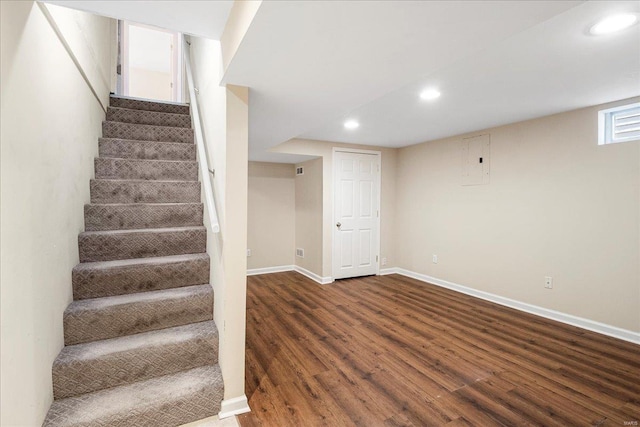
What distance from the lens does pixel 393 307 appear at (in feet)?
11.7

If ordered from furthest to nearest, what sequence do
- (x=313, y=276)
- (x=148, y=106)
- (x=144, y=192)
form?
(x=313, y=276) → (x=148, y=106) → (x=144, y=192)

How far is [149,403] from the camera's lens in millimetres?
1568

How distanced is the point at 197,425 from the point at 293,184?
4.31 m

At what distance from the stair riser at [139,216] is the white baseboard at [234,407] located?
1441 mm

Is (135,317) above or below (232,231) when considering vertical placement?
below

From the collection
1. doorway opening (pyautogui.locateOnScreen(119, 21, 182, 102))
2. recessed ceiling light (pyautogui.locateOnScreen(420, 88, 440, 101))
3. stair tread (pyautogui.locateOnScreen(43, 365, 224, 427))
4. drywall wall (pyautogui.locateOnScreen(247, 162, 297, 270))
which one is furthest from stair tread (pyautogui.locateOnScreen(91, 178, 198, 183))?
doorway opening (pyautogui.locateOnScreen(119, 21, 182, 102))

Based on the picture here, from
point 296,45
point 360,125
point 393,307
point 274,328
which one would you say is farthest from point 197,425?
point 360,125

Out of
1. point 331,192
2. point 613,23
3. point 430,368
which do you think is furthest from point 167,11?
point 331,192

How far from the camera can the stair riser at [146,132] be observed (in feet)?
9.62

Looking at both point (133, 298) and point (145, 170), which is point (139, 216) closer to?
point (145, 170)

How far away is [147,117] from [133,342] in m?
2.58

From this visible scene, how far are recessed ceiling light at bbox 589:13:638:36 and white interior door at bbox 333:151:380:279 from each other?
11.1 feet

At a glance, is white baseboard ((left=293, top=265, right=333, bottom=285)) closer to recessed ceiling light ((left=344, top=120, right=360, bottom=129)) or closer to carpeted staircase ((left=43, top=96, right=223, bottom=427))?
recessed ceiling light ((left=344, top=120, right=360, bottom=129))

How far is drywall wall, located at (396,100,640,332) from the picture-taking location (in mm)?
2721
